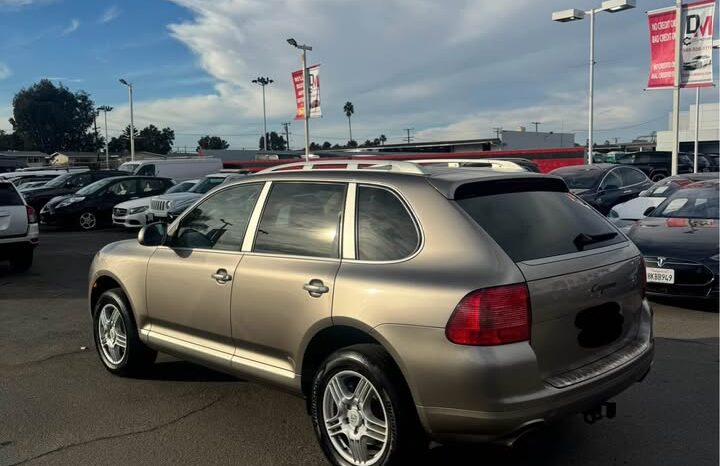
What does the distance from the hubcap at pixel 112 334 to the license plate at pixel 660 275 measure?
550 centimetres

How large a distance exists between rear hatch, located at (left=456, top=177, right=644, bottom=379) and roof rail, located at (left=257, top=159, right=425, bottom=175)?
0.44 metres

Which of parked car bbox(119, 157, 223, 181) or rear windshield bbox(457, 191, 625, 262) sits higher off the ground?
parked car bbox(119, 157, 223, 181)

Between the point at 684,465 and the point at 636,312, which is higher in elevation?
the point at 636,312

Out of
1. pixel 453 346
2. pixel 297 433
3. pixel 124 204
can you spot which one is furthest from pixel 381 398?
pixel 124 204

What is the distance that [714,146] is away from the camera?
2601 inches

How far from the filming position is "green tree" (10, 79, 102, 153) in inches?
4469

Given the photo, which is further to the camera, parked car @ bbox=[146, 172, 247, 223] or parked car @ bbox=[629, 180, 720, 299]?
parked car @ bbox=[146, 172, 247, 223]

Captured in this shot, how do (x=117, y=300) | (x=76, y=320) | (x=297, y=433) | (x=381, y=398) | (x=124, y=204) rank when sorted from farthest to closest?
(x=124, y=204) < (x=76, y=320) < (x=117, y=300) < (x=297, y=433) < (x=381, y=398)

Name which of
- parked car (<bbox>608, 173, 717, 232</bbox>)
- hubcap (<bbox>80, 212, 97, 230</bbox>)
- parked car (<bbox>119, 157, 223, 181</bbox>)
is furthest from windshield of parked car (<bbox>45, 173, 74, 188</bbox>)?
parked car (<bbox>608, 173, 717, 232</bbox>)

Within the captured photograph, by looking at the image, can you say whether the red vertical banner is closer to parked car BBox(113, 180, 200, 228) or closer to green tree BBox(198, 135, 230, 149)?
parked car BBox(113, 180, 200, 228)

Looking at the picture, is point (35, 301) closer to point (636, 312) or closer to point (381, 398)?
point (381, 398)

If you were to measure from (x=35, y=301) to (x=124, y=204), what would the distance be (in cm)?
967

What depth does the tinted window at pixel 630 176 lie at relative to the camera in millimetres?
14680

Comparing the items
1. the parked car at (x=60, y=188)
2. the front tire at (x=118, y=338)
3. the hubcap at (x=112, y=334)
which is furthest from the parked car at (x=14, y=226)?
the parked car at (x=60, y=188)
